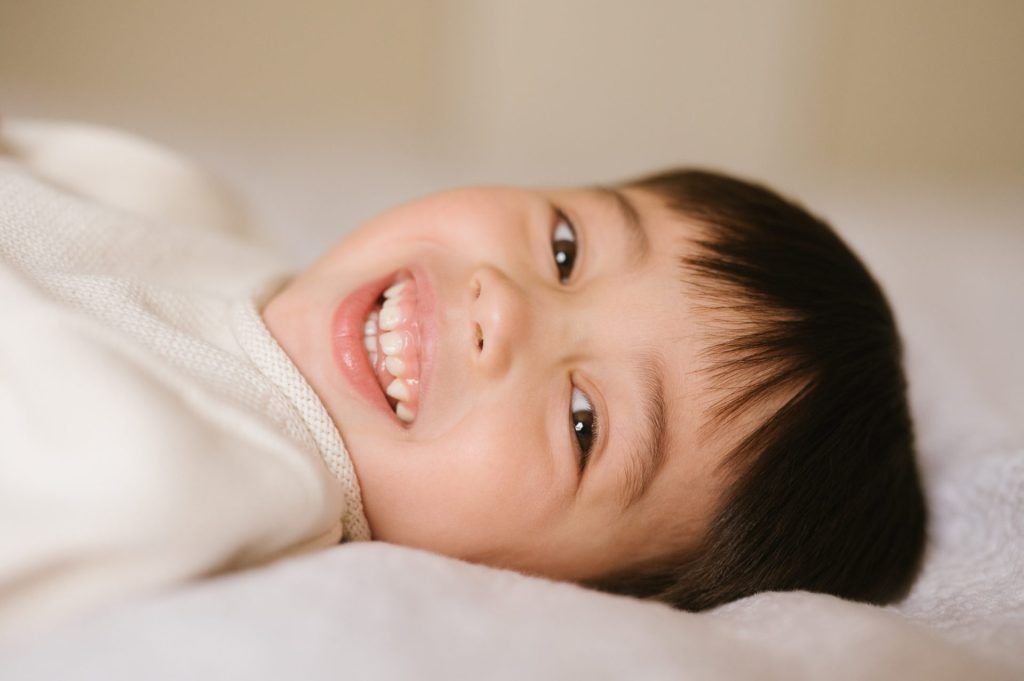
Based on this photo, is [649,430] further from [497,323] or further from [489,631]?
[489,631]

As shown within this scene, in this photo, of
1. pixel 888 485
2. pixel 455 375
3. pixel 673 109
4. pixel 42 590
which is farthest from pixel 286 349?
pixel 673 109

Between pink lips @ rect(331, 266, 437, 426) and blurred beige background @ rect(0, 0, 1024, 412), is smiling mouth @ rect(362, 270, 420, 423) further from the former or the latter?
blurred beige background @ rect(0, 0, 1024, 412)

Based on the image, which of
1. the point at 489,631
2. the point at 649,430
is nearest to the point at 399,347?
the point at 649,430

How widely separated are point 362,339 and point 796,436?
0.44 metres

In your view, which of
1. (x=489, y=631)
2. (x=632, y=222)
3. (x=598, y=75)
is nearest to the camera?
(x=489, y=631)

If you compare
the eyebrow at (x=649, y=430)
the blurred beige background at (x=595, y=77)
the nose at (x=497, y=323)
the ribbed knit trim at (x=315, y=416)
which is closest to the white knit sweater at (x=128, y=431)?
the ribbed knit trim at (x=315, y=416)

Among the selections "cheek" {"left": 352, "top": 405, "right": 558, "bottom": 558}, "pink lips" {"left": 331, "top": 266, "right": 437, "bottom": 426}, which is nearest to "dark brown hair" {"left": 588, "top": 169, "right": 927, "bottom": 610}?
"cheek" {"left": 352, "top": 405, "right": 558, "bottom": 558}

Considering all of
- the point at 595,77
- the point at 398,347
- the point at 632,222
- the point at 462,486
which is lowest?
the point at 462,486

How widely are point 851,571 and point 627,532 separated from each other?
228 millimetres

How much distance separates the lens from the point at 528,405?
0.77 m

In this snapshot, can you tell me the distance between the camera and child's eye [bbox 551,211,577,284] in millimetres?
882

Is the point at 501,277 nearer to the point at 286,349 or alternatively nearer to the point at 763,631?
the point at 286,349

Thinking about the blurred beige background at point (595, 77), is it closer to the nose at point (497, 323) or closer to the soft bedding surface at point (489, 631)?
the nose at point (497, 323)

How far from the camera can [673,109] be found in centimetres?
305
